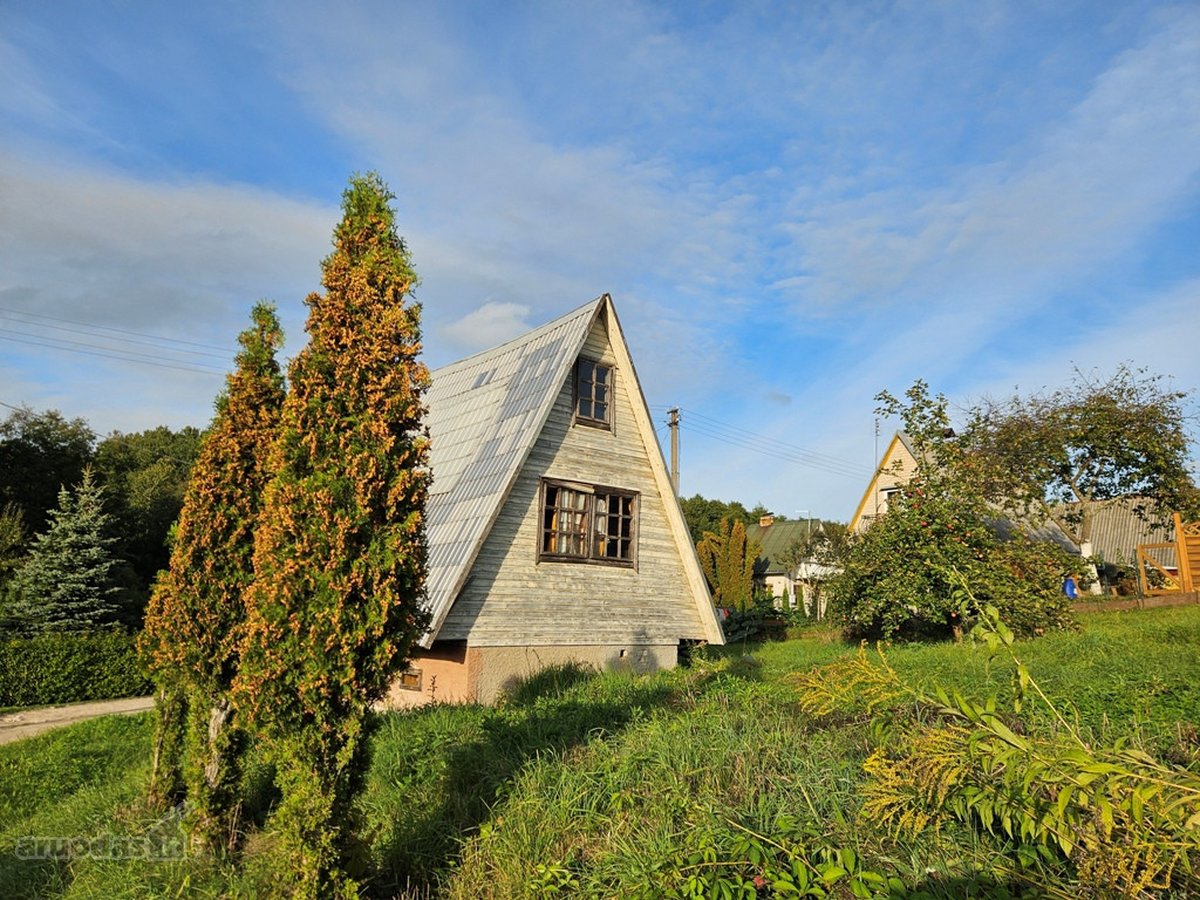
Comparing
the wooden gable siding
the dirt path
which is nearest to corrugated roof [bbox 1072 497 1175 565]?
the wooden gable siding

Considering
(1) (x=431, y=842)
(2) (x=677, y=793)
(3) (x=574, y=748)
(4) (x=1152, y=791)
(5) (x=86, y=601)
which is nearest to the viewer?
(4) (x=1152, y=791)

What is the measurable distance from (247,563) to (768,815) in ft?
19.4

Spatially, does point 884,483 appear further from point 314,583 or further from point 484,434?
point 314,583

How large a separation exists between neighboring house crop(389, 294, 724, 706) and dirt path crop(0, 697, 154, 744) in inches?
266

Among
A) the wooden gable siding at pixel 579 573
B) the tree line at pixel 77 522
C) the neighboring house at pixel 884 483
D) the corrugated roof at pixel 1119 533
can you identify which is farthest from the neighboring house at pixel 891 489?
the tree line at pixel 77 522

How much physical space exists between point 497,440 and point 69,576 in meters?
15.5

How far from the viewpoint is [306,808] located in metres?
4.84

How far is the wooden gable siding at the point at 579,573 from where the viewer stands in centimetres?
1249

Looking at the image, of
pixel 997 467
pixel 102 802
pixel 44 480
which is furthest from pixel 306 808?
pixel 44 480

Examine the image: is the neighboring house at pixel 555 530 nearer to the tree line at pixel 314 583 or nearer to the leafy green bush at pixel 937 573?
the tree line at pixel 314 583

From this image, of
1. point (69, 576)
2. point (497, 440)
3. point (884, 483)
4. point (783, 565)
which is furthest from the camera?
point (783, 565)

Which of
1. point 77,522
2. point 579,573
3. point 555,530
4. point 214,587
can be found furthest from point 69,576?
point 214,587

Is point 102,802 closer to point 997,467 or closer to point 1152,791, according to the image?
point 1152,791

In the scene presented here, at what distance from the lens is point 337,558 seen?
5.18m
